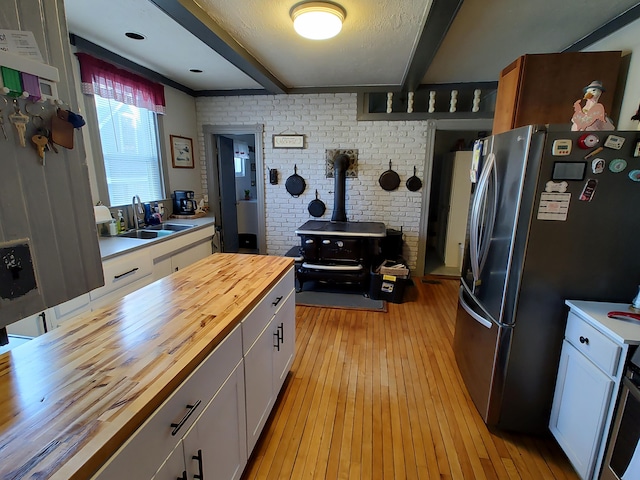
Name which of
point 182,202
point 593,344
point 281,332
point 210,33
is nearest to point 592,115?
point 593,344

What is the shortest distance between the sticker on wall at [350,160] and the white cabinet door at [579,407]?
10.1 ft

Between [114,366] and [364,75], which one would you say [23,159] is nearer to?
[114,366]

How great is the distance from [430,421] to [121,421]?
177cm

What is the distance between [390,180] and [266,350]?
309 cm

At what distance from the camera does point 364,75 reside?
350 centimetres

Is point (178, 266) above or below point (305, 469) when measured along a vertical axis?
above

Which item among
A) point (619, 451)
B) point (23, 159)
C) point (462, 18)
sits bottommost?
point (619, 451)

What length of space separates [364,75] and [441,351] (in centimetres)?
298

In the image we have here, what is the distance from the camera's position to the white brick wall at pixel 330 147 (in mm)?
4051

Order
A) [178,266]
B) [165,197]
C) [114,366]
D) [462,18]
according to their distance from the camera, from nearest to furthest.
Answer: [114,366] → [462,18] → [178,266] → [165,197]

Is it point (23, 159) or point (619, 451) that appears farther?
point (619, 451)

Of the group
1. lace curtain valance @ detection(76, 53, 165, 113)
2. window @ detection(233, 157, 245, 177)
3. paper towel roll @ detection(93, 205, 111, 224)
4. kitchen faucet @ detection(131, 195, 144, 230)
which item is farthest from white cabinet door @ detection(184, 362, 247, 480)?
window @ detection(233, 157, 245, 177)

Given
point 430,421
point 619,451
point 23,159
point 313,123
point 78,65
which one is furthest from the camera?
point 313,123

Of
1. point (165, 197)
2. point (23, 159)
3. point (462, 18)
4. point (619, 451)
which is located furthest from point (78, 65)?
point (619, 451)
